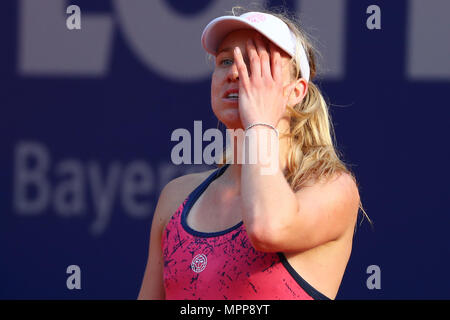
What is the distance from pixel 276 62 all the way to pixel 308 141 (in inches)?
9.0

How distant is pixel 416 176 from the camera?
3018 mm

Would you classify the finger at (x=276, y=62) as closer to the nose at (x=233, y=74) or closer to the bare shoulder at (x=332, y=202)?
the nose at (x=233, y=74)

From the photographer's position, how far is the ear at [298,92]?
175 cm

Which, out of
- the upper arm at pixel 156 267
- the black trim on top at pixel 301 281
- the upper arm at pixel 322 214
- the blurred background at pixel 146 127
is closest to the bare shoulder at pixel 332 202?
the upper arm at pixel 322 214

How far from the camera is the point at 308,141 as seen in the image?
1.76 metres

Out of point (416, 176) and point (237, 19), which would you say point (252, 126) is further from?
point (416, 176)

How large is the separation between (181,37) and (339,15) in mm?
737

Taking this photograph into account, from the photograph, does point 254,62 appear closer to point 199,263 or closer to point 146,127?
point 199,263

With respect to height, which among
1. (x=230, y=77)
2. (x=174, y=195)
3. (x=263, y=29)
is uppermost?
(x=263, y=29)

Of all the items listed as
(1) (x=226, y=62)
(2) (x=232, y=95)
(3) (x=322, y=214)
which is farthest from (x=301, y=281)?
(1) (x=226, y=62)

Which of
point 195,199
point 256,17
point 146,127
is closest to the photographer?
point 256,17

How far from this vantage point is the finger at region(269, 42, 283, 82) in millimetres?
1675

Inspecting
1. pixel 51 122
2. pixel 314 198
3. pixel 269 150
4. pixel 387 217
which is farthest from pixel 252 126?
pixel 51 122

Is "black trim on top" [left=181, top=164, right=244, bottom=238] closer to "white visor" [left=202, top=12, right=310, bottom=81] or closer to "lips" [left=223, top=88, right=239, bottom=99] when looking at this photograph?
"lips" [left=223, top=88, right=239, bottom=99]
